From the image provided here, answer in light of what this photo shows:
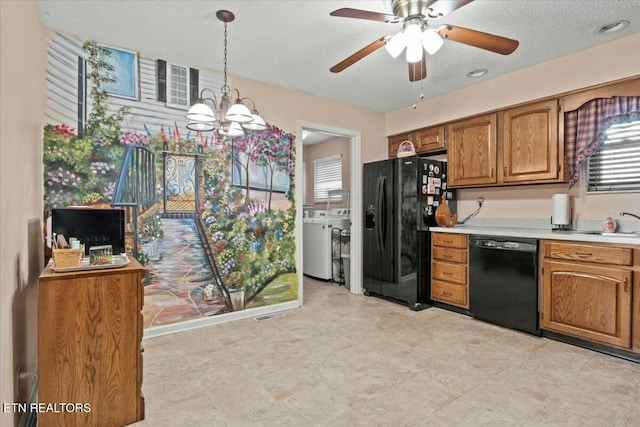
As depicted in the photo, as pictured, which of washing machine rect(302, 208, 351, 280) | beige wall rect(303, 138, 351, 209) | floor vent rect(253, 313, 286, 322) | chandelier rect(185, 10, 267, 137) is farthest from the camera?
beige wall rect(303, 138, 351, 209)

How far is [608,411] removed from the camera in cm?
186

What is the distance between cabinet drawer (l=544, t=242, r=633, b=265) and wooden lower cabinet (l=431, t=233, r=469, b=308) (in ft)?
2.62

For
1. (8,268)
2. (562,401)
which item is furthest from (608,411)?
(8,268)

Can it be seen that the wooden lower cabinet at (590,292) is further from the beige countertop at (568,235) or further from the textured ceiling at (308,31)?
the textured ceiling at (308,31)

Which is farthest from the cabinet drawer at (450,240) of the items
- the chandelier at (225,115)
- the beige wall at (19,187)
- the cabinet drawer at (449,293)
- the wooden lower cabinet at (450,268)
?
the beige wall at (19,187)

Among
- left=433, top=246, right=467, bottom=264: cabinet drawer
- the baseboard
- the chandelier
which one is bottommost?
the baseboard

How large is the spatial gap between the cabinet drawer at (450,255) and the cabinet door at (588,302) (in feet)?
2.60

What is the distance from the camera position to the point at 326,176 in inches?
257

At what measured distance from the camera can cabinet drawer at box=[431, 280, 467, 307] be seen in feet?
11.7

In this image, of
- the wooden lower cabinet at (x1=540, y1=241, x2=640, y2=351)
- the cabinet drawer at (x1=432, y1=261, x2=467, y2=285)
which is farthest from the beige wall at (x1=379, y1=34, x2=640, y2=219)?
the cabinet drawer at (x1=432, y1=261, x2=467, y2=285)

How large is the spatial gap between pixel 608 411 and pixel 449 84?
316cm

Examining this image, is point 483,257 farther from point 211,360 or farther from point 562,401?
point 211,360

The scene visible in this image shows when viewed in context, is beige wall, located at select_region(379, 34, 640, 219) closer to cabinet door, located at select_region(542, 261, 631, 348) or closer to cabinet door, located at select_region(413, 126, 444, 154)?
cabinet door, located at select_region(413, 126, 444, 154)

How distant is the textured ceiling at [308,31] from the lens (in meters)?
2.31
